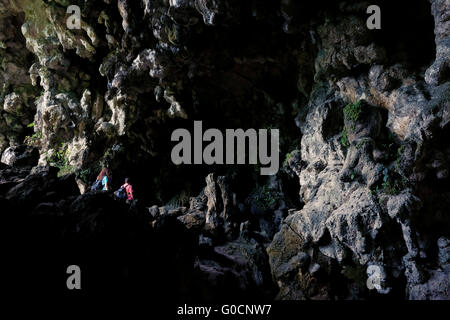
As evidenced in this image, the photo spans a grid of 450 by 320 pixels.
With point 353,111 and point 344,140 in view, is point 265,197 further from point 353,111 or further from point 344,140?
point 353,111

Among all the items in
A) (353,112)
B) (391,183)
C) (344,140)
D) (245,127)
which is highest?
(245,127)

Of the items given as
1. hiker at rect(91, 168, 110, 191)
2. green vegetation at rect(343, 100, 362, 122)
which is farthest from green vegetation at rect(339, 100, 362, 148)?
hiker at rect(91, 168, 110, 191)

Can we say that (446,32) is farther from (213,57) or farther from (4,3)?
(4,3)

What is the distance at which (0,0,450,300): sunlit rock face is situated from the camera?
21.8ft

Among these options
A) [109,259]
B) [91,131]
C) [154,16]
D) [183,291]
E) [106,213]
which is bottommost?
[183,291]

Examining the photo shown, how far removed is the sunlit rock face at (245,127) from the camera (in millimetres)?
6633

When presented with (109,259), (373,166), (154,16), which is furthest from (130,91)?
(373,166)

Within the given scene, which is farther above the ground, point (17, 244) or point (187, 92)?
point (187, 92)

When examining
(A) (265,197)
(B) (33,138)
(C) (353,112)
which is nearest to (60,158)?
(B) (33,138)

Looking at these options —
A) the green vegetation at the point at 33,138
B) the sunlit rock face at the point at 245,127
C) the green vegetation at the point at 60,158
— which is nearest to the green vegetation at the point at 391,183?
the sunlit rock face at the point at 245,127

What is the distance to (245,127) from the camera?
48.1ft

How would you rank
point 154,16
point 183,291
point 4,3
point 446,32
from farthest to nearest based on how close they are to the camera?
point 4,3 < point 154,16 < point 183,291 < point 446,32

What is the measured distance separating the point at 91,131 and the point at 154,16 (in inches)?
288

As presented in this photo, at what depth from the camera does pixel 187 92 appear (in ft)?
43.7
